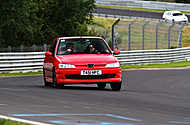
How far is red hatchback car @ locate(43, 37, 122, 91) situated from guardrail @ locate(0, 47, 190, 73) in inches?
394

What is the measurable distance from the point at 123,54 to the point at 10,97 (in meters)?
20.8

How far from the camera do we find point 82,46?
1561 centimetres

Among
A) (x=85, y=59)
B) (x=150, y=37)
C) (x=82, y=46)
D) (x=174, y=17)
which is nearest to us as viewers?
(x=85, y=59)

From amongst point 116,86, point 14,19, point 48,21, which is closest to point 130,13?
point 48,21

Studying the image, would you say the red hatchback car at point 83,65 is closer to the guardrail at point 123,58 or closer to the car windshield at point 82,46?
the car windshield at point 82,46

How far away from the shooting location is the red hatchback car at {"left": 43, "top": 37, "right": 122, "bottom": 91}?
47.9 feet

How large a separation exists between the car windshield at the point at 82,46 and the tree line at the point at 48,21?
21.0 m

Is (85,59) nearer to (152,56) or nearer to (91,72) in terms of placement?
(91,72)

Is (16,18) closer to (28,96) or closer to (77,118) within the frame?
(28,96)

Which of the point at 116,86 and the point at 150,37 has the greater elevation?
the point at 116,86

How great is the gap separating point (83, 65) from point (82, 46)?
1174 mm

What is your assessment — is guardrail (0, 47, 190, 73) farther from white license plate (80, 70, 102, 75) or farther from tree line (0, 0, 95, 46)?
white license plate (80, 70, 102, 75)

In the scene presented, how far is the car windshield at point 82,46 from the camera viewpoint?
15461mm

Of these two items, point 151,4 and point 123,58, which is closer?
point 123,58
